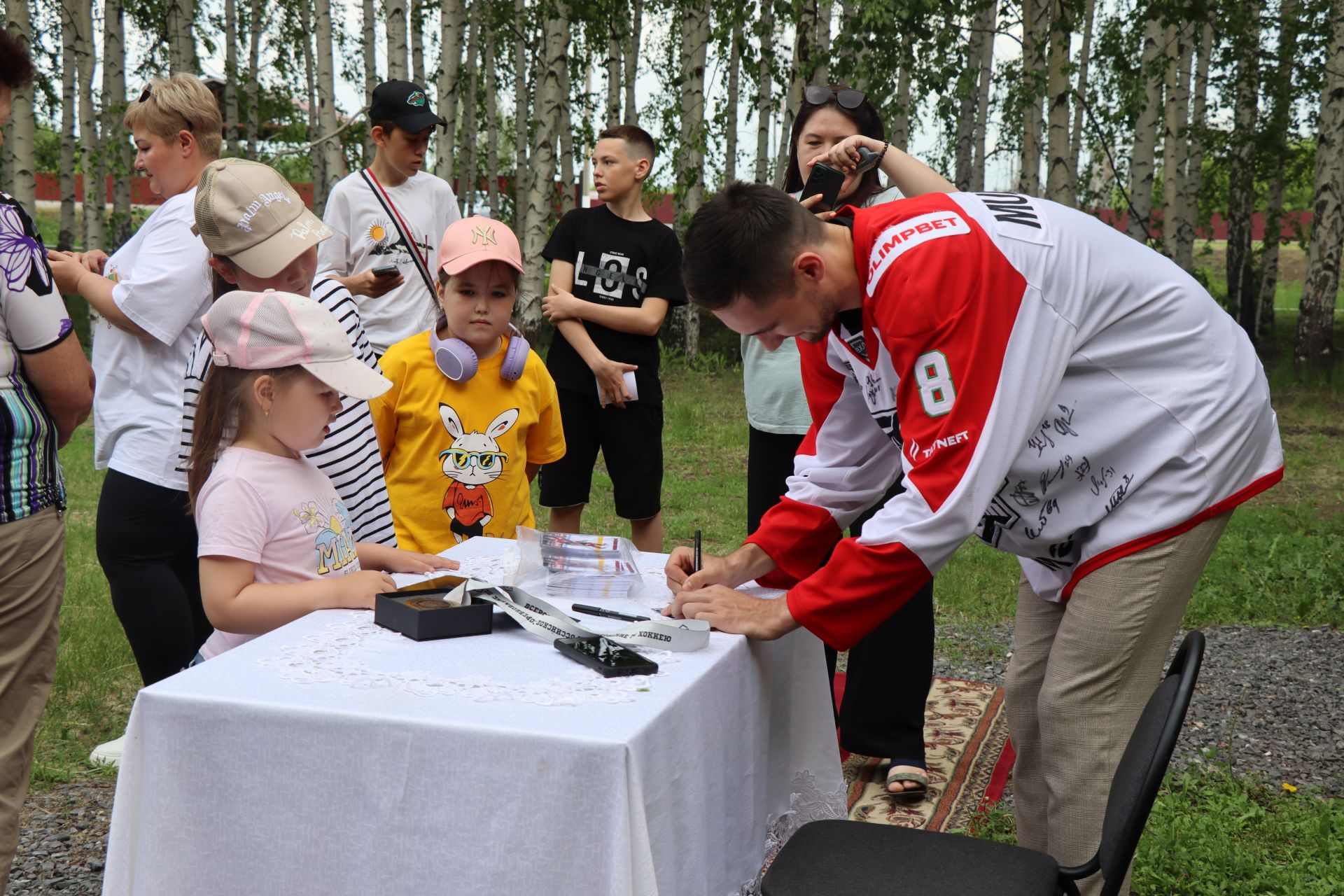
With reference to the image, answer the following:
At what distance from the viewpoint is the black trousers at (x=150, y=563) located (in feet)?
10.2

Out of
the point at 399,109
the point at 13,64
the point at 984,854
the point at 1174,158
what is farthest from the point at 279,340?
the point at 1174,158

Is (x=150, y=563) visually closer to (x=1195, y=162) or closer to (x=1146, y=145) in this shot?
(x=1146, y=145)

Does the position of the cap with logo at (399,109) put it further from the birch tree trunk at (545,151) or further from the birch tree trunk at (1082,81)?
the birch tree trunk at (1082,81)

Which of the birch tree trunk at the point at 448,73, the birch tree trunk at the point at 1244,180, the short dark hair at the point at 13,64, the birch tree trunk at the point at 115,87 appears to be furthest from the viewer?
the birch tree trunk at the point at 1244,180

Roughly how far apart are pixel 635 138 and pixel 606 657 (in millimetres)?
3564

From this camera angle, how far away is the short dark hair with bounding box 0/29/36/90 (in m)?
2.47

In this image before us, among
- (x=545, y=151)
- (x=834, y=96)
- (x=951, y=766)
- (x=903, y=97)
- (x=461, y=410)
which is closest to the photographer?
(x=461, y=410)

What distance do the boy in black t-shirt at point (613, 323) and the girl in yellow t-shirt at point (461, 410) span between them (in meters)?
1.43

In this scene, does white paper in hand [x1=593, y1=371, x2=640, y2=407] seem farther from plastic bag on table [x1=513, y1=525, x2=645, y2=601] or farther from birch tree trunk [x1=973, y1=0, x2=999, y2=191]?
birch tree trunk [x1=973, y1=0, x2=999, y2=191]

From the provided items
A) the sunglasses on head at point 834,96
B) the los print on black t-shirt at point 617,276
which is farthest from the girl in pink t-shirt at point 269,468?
the los print on black t-shirt at point 617,276

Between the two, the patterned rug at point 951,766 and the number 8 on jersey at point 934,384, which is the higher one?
the number 8 on jersey at point 934,384

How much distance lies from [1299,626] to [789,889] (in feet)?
14.7

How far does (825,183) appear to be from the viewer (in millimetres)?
2932

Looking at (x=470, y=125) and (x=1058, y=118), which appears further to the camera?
(x=470, y=125)
